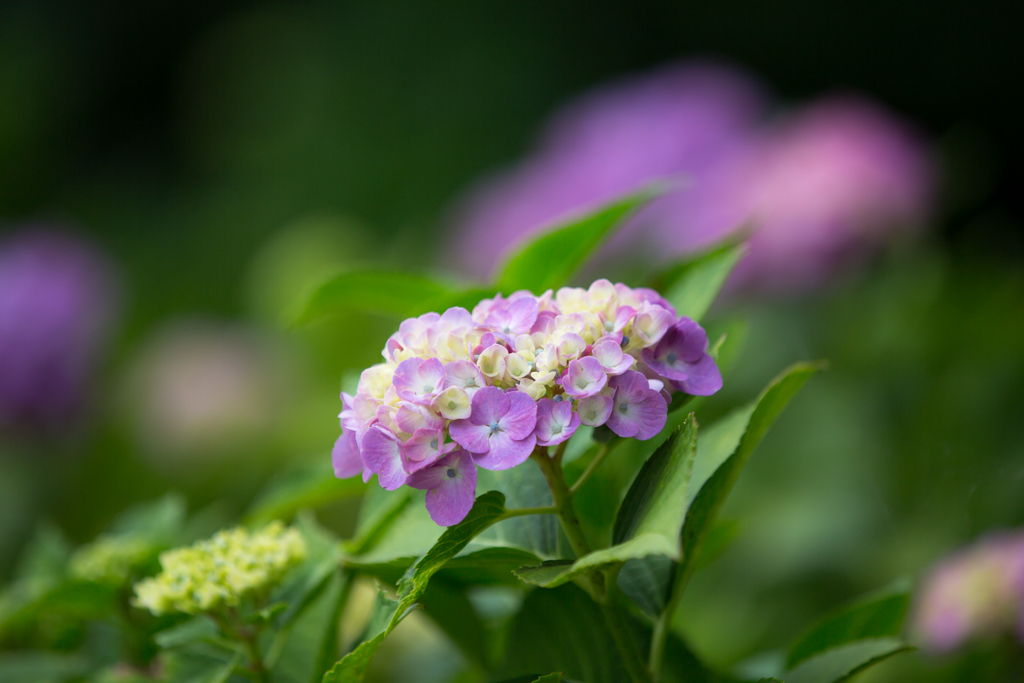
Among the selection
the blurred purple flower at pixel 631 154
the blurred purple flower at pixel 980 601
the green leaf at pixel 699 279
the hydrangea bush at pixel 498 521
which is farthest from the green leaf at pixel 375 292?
the blurred purple flower at pixel 631 154

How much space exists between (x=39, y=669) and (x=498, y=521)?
0.91ft

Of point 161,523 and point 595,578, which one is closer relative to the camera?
point 595,578

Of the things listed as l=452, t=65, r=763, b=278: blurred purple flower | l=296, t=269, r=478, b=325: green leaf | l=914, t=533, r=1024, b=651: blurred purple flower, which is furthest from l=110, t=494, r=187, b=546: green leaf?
l=452, t=65, r=763, b=278: blurred purple flower

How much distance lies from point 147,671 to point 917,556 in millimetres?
750

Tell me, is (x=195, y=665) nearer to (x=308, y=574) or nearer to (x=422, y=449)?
(x=308, y=574)

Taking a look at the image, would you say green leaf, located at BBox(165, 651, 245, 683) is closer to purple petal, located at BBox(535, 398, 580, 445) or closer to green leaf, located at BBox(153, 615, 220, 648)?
green leaf, located at BBox(153, 615, 220, 648)

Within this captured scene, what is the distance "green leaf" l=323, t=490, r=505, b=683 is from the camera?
28 centimetres

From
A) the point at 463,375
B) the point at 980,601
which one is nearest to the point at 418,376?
the point at 463,375

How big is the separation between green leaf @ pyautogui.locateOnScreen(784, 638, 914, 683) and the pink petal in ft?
0.56

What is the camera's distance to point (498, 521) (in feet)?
1.07

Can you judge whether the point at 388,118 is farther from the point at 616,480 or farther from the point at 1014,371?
the point at 616,480

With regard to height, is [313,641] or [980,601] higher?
[313,641]

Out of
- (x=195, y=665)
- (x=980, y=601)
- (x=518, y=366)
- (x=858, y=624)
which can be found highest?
(x=518, y=366)

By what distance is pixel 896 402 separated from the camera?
1.03m
